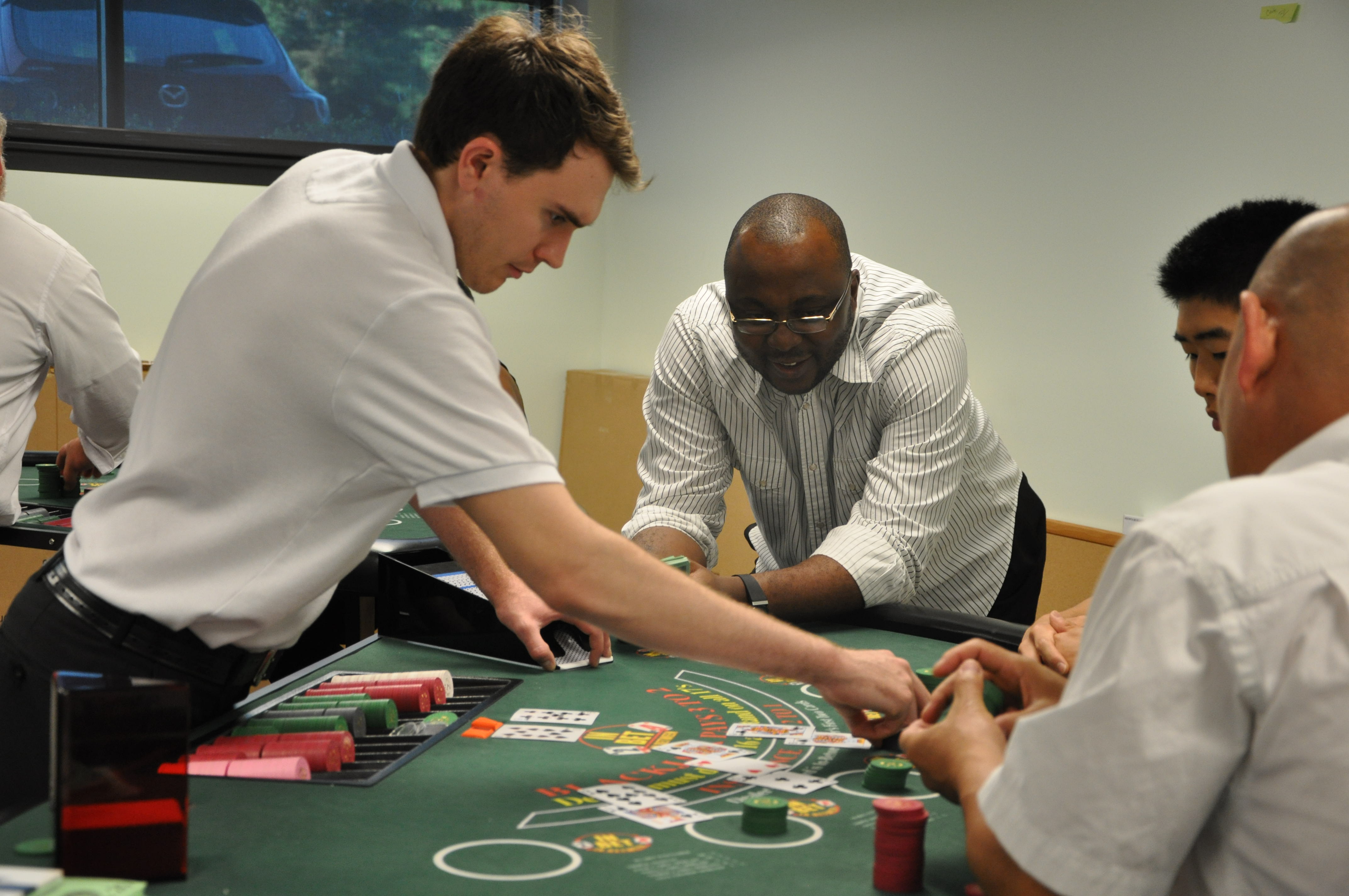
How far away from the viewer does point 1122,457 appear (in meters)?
3.88

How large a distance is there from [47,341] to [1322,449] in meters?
3.01

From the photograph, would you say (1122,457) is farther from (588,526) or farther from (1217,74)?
(588,526)

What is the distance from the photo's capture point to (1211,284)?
203 centimetres

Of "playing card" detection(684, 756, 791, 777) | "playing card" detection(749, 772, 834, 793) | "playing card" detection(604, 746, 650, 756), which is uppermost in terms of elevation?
"playing card" detection(749, 772, 834, 793)

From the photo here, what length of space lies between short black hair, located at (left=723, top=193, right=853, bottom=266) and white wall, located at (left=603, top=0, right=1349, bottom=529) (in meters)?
1.56

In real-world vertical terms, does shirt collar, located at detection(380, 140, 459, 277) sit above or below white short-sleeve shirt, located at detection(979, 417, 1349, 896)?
above

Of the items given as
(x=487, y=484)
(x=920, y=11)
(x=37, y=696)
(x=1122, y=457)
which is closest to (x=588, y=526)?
(x=487, y=484)

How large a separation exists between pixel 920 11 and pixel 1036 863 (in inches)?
166

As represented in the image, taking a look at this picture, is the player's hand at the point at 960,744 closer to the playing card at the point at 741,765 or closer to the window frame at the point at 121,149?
the playing card at the point at 741,765

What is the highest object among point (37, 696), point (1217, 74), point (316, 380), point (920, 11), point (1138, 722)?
point (920, 11)

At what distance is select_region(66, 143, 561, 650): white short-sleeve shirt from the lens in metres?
1.40

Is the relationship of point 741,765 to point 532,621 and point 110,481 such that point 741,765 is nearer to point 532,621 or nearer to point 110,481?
point 532,621

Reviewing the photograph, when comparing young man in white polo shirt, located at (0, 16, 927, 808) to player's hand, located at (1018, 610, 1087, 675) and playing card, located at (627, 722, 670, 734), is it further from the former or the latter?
player's hand, located at (1018, 610, 1087, 675)

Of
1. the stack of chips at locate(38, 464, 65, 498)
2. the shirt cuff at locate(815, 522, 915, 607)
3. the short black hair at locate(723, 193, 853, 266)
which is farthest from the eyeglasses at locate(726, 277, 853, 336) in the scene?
the stack of chips at locate(38, 464, 65, 498)
